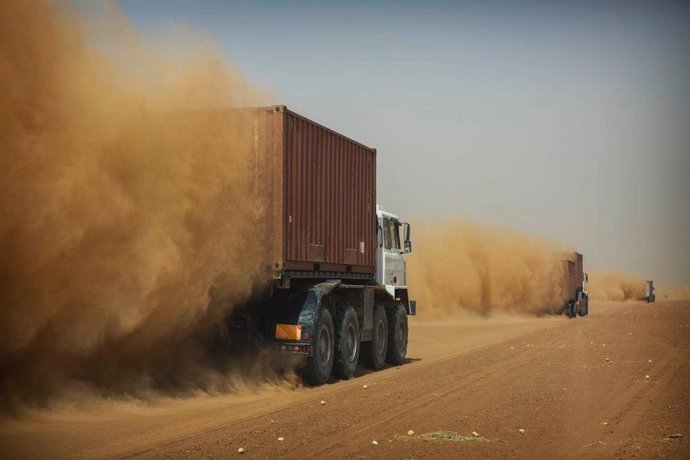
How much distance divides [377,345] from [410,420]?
7790 millimetres

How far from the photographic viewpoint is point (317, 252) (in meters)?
15.9

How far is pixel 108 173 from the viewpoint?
1167cm

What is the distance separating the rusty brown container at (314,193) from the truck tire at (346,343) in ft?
2.88

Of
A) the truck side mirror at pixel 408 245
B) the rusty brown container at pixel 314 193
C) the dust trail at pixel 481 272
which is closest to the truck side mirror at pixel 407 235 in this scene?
the truck side mirror at pixel 408 245

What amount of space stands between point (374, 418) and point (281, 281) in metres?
3.71

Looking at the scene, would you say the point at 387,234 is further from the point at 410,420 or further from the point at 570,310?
the point at 570,310

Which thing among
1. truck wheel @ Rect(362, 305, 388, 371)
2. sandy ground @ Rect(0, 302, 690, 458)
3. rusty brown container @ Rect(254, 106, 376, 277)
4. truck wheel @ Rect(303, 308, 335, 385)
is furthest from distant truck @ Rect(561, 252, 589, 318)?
truck wheel @ Rect(303, 308, 335, 385)

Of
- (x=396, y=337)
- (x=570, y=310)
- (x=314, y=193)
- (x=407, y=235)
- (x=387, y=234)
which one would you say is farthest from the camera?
(x=570, y=310)

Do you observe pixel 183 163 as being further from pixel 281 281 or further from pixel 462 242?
pixel 462 242

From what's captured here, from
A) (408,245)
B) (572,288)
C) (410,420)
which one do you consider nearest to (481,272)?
(572,288)

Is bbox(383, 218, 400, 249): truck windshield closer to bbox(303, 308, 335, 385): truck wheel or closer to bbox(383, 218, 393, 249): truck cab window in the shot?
bbox(383, 218, 393, 249): truck cab window

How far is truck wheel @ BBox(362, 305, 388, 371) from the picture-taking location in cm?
1875

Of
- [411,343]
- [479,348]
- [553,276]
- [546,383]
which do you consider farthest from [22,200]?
[553,276]

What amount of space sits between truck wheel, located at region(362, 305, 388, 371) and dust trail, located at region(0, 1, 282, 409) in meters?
4.73
